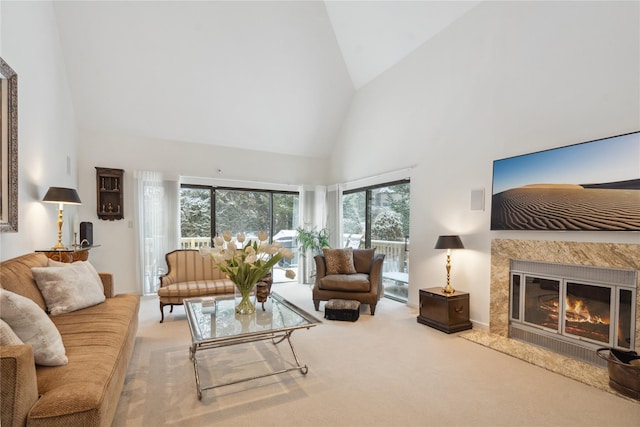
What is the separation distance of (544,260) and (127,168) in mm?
6012

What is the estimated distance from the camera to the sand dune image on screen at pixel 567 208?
2.60m

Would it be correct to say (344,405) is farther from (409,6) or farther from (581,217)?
(409,6)

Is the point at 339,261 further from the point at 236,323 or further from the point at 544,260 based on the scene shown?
the point at 544,260

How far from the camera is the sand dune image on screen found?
2.60 meters

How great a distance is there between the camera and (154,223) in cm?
546

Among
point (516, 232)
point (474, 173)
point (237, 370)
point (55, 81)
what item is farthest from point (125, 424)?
point (55, 81)

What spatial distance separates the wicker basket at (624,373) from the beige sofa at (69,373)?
10.7ft

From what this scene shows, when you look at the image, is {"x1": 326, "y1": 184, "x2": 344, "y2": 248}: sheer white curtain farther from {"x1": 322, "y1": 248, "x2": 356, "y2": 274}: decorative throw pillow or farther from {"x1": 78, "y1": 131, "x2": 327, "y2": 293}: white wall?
{"x1": 78, "y1": 131, "x2": 327, "y2": 293}: white wall

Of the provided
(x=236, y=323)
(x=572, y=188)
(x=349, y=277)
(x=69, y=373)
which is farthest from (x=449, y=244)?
(x=69, y=373)

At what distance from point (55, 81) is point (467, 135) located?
5.22 meters

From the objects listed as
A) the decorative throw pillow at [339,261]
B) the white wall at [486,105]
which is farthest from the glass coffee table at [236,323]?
the white wall at [486,105]

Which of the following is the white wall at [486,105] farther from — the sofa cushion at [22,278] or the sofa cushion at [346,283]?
the sofa cushion at [22,278]

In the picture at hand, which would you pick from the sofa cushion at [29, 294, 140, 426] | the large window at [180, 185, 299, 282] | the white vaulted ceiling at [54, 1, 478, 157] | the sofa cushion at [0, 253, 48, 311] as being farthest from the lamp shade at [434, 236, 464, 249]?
the sofa cushion at [0, 253, 48, 311]

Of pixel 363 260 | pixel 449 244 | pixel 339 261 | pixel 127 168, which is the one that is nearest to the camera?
pixel 449 244
